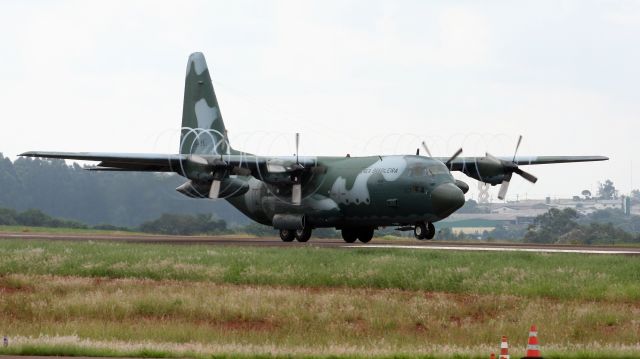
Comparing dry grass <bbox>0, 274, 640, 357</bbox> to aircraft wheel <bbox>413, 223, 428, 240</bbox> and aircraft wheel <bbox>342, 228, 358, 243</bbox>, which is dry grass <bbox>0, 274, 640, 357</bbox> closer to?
aircraft wheel <bbox>413, 223, 428, 240</bbox>

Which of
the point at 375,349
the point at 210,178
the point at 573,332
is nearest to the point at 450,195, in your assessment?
the point at 210,178

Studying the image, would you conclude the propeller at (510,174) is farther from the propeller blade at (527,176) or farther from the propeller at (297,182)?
the propeller at (297,182)

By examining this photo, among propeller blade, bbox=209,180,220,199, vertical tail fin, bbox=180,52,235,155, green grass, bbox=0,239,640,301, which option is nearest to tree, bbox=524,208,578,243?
vertical tail fin, bbox=180,52,235,155

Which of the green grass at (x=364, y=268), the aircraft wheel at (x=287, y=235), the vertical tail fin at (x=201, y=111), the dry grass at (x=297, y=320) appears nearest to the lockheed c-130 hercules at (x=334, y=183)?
the aircraft wheel at (x=287, y=235)

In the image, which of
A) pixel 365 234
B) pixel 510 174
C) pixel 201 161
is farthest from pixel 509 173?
pixel 201 161

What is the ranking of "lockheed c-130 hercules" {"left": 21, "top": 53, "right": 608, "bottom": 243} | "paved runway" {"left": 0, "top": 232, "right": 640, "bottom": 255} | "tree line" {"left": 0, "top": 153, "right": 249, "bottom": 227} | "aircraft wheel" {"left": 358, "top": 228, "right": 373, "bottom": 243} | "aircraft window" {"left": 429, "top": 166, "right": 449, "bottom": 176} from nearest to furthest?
"paved runway" {"left": 0, "top": 232, "right": 640, "bottom": 255} → "aircraft window" {"left": 429, "top": 166, "right": 449, "bottom": 176} → "lockheed c-130 hercules" {"left": 21, "top": 53, "right": 608, "bottom": 243} → "aircraft wheel" {"left": 358, "top": 228, "right": 373, "bottom": 243} → "tree line" {"left": 0, "top": 153, "right": 249, "bottom": 227}

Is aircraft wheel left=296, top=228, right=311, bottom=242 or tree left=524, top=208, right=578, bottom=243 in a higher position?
aircraft wheel left=296, top=228, right=311, bottom=242

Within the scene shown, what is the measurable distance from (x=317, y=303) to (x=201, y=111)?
3181cm

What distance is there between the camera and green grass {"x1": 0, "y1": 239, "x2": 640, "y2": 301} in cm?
3475

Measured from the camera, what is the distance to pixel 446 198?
47719mm

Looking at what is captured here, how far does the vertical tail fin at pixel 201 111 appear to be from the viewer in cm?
6178

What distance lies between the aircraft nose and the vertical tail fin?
17.6 meters

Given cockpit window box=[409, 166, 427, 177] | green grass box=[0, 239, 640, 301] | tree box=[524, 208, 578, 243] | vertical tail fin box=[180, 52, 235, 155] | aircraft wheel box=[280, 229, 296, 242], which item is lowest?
tree box=[524, 208, 578, 243]

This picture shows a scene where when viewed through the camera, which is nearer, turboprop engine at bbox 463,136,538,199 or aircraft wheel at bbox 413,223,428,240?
aircraft wheel at bbox 413,223,428,240
